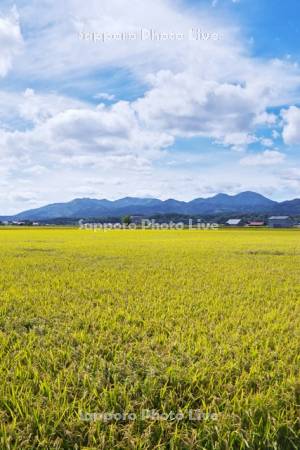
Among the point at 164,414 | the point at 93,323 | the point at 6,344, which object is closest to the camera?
the point at 164,414

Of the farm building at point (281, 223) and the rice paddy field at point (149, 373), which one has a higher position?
the rice paddy field at point (149, 373)

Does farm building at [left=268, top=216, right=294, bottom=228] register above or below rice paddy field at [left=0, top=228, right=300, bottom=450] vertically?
below

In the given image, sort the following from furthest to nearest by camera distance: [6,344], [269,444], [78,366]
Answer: [6,344], [78,366], [269,444]

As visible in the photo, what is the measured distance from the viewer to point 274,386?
3.28 m

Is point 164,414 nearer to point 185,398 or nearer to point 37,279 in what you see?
point 185,398

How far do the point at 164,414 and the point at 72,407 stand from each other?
78cm

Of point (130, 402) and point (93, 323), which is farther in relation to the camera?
point (93, 323)

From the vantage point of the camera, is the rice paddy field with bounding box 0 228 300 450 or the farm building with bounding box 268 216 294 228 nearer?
the rice paddy field with bounding box 0 228 300 450

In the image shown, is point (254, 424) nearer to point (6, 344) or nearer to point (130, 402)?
point (130, 402)

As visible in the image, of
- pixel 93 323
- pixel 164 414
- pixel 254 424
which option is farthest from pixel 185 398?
pixel 93 323

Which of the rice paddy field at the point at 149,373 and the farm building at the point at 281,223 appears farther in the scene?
the farm building at the point at 281,223

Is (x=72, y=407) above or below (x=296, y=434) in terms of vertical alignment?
above

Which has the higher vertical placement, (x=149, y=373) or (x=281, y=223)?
(x=149, y=373)

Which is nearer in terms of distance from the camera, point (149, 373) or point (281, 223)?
point (149, 373)
